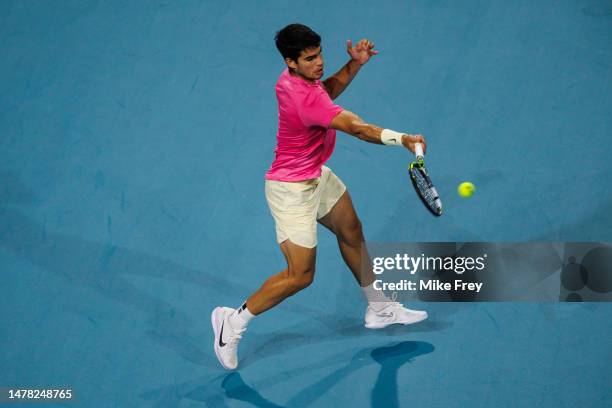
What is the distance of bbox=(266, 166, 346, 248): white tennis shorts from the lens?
5.39 m

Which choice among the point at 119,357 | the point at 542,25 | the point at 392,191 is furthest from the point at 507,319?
the point at 542,25

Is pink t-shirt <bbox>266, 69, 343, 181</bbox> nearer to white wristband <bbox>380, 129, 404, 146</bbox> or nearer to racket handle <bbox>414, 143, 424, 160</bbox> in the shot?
white wristband <bbox>380, 129, 404, 146</bbox>

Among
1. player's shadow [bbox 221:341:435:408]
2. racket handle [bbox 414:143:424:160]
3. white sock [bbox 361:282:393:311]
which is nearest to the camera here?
racket handle [bbox 414:143:424:160]

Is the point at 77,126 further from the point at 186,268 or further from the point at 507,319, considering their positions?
the point at 507,319

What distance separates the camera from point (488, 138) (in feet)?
24.0

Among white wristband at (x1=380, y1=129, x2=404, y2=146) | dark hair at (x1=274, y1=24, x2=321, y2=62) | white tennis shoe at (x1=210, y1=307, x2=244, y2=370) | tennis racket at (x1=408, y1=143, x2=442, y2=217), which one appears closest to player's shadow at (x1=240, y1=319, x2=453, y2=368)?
white tennis shoe at (x1=210, y1=307, x2=244, y2=370)

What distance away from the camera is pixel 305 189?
17.8 feet

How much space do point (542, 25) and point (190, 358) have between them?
4.57 m

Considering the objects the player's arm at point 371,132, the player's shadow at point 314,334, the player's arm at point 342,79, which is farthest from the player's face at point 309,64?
the player's shadow at point 314,334

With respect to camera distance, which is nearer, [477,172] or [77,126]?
[477,172]

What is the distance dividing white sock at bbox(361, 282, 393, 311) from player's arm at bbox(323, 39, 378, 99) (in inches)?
50.0

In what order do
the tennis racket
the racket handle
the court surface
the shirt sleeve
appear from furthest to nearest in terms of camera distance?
the court surface, the tennis racket, the shirt sleeve, the racket handle

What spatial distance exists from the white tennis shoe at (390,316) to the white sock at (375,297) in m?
0.01

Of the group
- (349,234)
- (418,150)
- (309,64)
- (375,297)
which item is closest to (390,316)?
(375,297)
